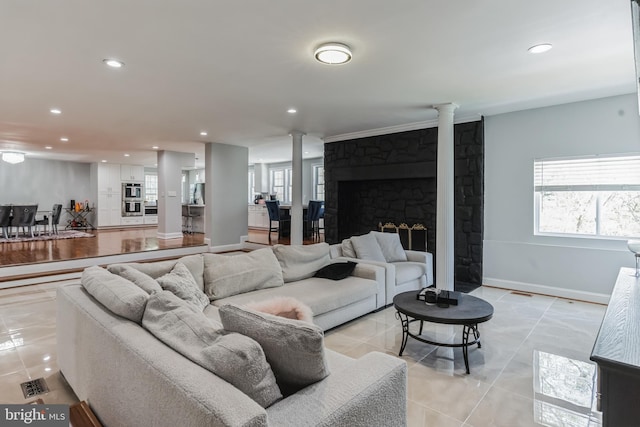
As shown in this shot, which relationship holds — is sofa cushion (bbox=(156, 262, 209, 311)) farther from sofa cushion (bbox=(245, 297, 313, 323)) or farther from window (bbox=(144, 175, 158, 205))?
window (bbox=(144, 175, 158, 205))

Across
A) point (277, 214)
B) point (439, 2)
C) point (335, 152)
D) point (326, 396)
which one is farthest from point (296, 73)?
point (277, 214)

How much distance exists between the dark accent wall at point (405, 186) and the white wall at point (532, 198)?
0.20m

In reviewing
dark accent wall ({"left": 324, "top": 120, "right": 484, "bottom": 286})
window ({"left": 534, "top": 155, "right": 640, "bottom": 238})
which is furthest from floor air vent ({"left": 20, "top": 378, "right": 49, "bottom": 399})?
window ({"left": 534, "top": 155, "right": 640, "bottom": 238})

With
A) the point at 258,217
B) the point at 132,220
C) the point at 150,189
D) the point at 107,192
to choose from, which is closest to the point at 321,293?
the point at 258,217

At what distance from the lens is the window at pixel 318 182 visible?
10648mm

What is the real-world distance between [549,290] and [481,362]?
2.68 m

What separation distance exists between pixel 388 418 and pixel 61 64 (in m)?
3.93

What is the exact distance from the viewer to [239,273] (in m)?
3.13

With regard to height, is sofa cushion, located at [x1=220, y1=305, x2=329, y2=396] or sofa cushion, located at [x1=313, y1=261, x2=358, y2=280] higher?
sofa cushion, located at [x1=220, y1=305, x2=329, y2=396]

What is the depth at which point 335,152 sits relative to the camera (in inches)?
270

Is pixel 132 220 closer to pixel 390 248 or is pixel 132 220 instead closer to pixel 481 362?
pixel 390 248

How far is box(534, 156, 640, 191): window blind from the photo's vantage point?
414 centimetres

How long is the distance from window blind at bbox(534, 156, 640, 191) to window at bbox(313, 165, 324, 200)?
660 cm

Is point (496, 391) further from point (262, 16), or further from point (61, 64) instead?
point (61, 64)
